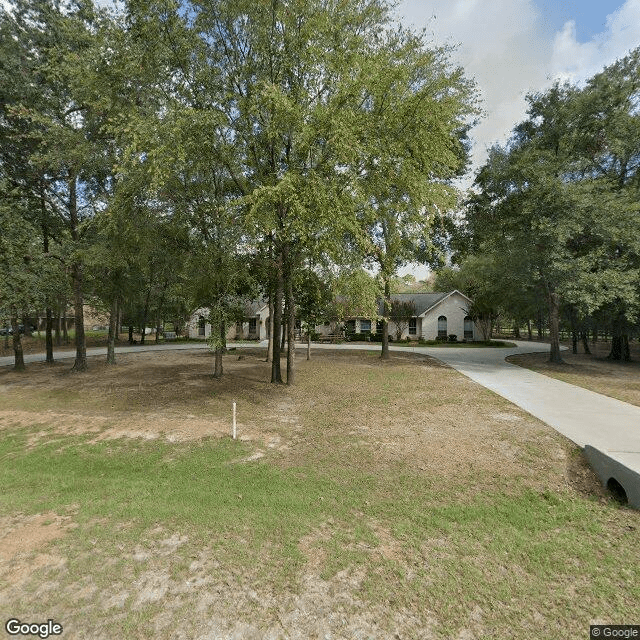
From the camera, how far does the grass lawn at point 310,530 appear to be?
352 cm

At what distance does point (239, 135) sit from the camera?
35.7ft

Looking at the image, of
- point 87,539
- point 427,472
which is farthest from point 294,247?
point 87,539

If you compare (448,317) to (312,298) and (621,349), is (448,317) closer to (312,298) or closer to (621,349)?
(621,349)

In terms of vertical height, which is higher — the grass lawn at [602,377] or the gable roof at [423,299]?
the gable roof at [423,299]

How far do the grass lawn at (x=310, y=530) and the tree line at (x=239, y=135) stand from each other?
17.3 ft

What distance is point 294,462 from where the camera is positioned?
279 inches

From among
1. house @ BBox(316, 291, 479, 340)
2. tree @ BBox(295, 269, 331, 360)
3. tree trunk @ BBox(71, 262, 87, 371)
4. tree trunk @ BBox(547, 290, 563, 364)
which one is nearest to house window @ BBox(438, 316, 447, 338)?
house @ BBox(316, 291, 479, 340)

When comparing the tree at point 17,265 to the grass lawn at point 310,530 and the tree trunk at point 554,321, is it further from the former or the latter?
the tree trunk at point 554,321

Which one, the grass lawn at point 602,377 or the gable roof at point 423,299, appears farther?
the gable roof at point 423,299

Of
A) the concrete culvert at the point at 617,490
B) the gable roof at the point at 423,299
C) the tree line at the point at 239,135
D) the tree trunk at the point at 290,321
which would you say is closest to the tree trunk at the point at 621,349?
the gable roof at the point at 423,299

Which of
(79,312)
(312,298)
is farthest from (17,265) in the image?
(312,298)

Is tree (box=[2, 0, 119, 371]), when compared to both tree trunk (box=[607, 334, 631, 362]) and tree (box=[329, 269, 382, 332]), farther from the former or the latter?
tree trunk (box=[607, 334, 631, 362])

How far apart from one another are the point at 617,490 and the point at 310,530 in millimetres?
4900

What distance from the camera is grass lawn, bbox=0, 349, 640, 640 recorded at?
11.5 feet
